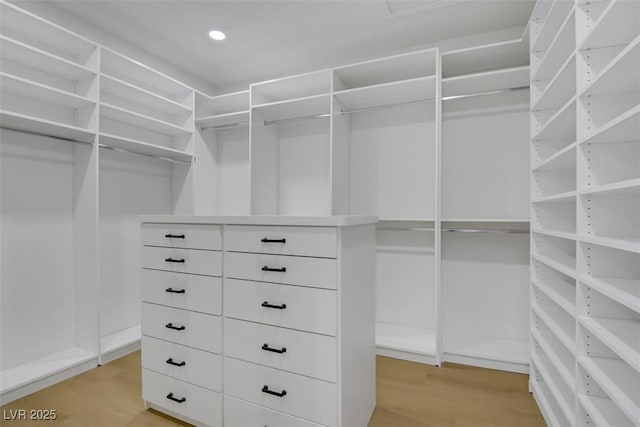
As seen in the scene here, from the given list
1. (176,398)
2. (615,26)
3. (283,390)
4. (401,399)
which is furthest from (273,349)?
(615,26)

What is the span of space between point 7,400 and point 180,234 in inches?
60.0

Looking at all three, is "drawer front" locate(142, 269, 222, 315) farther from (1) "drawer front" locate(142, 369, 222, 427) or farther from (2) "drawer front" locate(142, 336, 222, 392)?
(1) "drawer front" locate(142, 369, 222, 427)

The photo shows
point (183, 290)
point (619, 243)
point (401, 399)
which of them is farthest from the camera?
point (401, 399)

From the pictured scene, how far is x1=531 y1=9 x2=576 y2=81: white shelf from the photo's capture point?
141 cm

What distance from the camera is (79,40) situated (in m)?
2.28

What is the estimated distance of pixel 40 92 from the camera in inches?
85.4

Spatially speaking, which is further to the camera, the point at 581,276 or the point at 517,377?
the point at 517,377

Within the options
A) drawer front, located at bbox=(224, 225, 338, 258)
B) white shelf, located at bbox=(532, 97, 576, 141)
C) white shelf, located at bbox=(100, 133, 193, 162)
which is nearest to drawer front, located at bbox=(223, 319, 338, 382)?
drawer front, located at bbox=(224, 225, 338, 258)

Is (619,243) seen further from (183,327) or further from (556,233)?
(183,327)

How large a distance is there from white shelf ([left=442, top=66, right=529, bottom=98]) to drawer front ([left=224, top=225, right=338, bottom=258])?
1.80 meters

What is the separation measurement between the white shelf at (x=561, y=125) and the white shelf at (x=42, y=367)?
10.7 feet

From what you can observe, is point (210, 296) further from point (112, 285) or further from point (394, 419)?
point (112, 285)

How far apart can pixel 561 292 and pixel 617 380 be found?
23.2 inches

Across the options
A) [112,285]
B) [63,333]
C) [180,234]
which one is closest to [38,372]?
[63,333]
